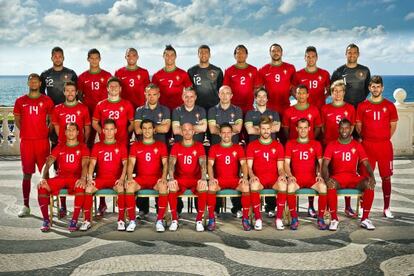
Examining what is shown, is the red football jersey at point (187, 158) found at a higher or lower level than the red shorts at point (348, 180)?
higher

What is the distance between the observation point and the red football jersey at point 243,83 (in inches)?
249

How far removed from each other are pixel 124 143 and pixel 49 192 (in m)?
1.02

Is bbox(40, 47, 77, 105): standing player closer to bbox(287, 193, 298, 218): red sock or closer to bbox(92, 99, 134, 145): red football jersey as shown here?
bbox(92, 99, 134, 145): red football jersey

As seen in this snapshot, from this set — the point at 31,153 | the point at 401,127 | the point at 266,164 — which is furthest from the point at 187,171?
the point at 401,127

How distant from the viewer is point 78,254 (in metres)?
4.56

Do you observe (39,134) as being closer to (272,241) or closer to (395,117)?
(272,241)

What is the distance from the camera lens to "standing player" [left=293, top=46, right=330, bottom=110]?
6.30 meters

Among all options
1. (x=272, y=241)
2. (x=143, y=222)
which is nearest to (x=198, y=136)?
(x=143, y=222)

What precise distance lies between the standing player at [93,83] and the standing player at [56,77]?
0.48 ft

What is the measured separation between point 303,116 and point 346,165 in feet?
2.43

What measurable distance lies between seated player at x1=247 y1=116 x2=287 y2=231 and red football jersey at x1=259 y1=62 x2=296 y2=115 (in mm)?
771

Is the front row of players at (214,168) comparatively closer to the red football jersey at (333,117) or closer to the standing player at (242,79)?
the red football jersey at (333,117)

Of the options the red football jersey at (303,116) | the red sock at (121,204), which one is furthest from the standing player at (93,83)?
the red football jersey at (303,116)

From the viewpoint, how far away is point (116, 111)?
5918 mm
